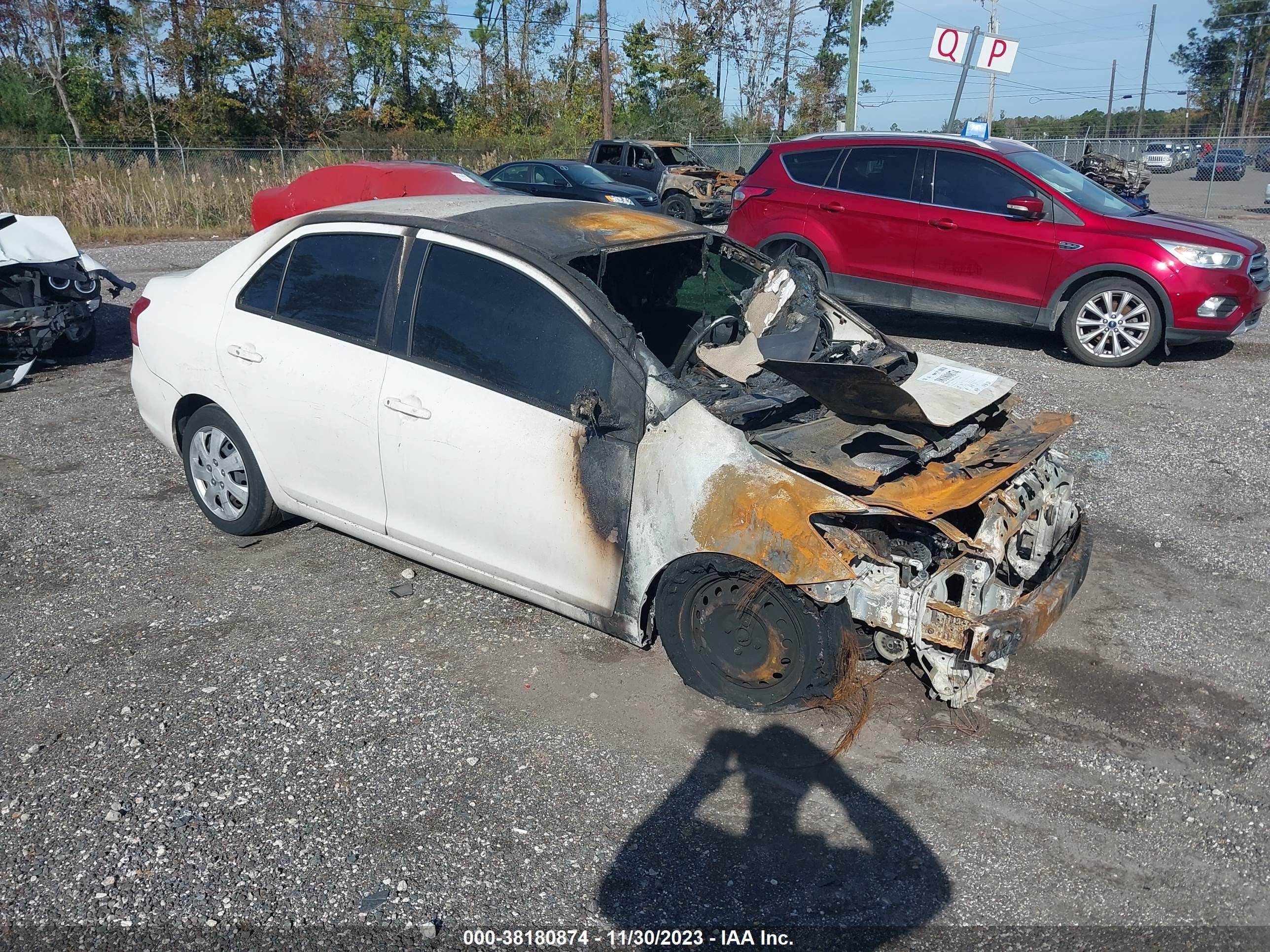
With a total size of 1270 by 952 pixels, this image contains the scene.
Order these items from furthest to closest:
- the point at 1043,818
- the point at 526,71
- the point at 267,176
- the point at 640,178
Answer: the point at 526,71, the point at 267,176, the point at 640,178, the point at 1043,818

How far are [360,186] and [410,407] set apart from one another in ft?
31.5

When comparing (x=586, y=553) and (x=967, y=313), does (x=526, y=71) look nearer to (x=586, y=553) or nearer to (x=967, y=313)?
(x=967, y=313)

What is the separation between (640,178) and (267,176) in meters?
9.19

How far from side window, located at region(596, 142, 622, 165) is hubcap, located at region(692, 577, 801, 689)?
19.2 meters

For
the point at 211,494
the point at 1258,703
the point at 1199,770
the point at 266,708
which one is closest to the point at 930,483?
the point at 1199,770

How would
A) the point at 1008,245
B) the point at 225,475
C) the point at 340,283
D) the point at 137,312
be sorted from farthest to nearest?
1. the point at 1008,245
2. the point at 137,312
3. the point at 225,475
4. the point at 340,283

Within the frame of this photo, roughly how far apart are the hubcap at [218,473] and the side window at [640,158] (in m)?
17.5

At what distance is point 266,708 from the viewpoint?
147 inches

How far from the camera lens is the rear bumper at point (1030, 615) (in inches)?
129

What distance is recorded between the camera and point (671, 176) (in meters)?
20.5

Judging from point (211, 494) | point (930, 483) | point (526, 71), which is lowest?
point (211, 494)

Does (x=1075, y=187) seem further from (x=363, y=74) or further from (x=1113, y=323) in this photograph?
(x=363, y=74)

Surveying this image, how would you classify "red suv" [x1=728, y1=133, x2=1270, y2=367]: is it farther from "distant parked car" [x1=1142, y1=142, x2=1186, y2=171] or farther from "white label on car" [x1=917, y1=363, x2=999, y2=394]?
"distant parked car" [x1=1142, y1=142, x2=1186, y2=171]

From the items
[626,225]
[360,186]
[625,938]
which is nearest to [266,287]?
[626,225]
